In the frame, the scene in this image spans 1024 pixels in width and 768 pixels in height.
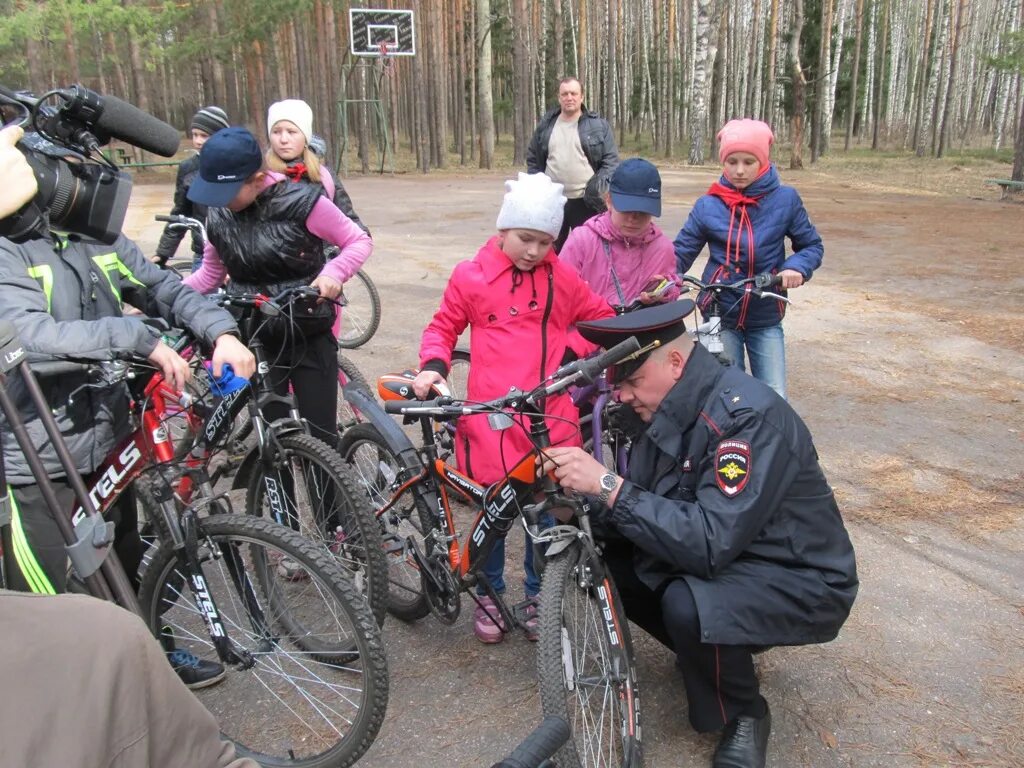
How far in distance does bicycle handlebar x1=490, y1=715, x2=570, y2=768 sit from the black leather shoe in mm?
1285

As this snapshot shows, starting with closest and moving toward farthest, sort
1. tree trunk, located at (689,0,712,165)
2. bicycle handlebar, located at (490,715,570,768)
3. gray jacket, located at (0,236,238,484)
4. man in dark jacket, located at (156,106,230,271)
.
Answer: bicycle handlebar, located at (490,715,570,768)
gray jacket, located at (0,236,238,484)
man in dark jacket, located at (156,106,230,271)
tree trunk, located at (689,0,712,165)

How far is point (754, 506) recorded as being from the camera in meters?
2.48

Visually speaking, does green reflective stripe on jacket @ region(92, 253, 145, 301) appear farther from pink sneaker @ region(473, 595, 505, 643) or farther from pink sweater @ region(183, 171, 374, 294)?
pink sneaker @ region(473, 595, 505, 643)

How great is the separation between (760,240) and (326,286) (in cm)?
231

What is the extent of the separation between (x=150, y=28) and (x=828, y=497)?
30292mm

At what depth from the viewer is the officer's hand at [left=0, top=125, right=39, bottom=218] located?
1873mm

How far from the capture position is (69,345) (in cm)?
231

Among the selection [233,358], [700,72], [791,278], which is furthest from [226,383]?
[700,72]

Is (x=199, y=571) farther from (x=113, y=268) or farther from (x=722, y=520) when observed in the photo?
(x=722, y=520)

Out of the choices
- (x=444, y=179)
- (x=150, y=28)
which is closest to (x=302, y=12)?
(x=150, y=28)

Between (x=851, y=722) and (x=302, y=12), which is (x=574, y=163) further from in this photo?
(x=302, y=12)

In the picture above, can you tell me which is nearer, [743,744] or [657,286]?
[743,744]

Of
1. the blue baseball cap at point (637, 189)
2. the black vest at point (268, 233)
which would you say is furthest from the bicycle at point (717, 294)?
the black vest at point (268, 233)

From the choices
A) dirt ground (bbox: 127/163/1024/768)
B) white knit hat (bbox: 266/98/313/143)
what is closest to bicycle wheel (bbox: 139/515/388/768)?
dirt ground (bbox: 127/163/1024/768)
